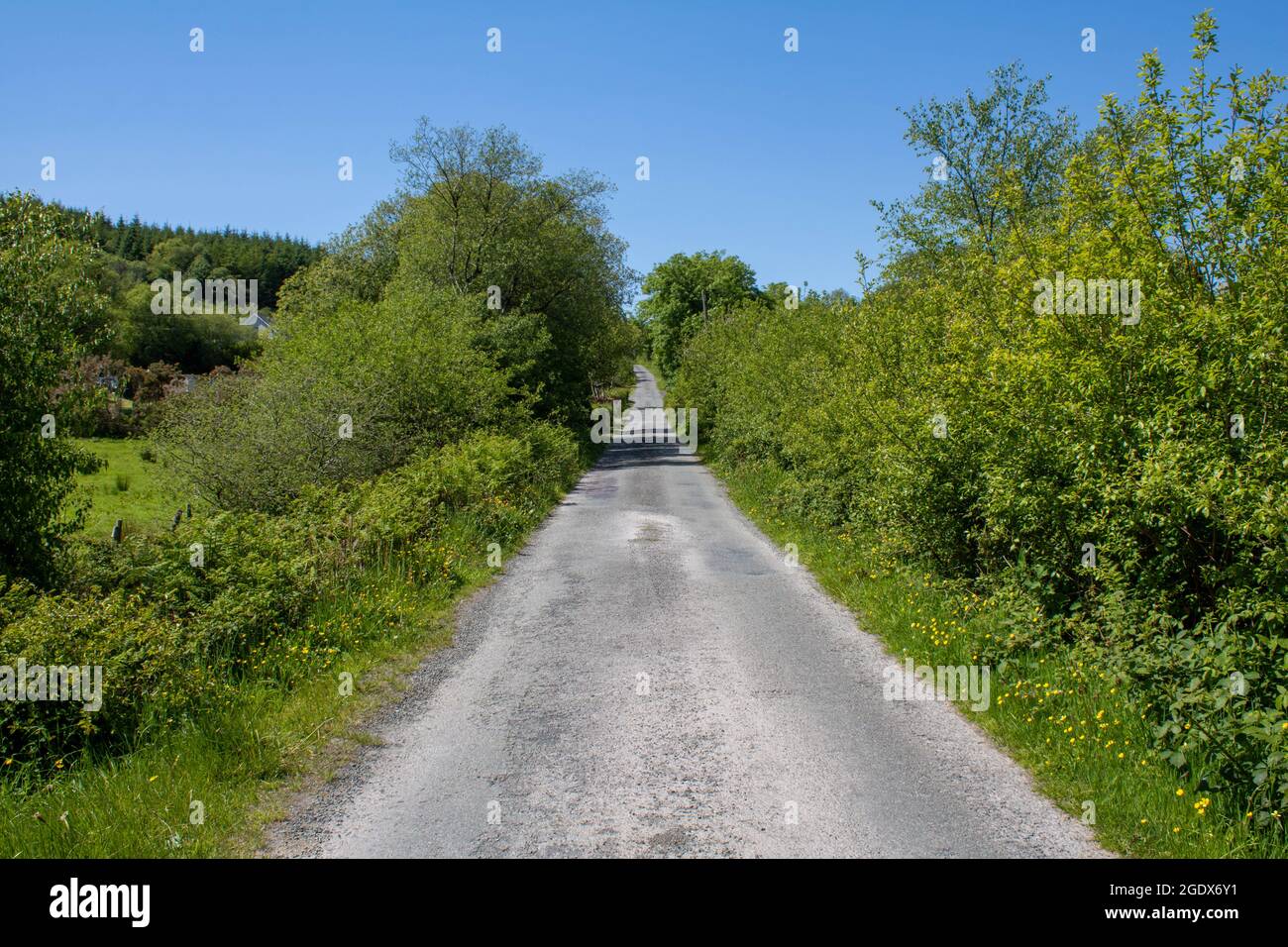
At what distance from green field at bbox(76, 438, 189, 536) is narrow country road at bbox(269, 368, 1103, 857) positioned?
19.8 ft

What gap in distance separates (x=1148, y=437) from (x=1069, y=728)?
2.29 meters

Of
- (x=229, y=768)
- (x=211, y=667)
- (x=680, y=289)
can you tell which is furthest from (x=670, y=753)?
(x=680, y=289)

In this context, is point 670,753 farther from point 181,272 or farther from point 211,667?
point 181,272

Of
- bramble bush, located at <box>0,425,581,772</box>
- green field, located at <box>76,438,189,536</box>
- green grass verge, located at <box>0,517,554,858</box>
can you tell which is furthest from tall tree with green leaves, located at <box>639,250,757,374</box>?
green grass verge, located at <box>0,517,554,858</box>

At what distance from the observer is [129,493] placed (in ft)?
104

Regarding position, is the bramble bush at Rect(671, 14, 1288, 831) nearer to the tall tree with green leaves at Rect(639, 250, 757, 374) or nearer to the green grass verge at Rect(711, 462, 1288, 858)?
the green grass verge at Rect(711, 462, 1288, 858)

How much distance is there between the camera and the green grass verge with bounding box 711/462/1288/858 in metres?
4.75

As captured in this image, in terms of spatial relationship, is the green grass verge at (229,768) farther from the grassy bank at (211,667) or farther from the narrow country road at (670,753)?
the narrow country road at (670,753)

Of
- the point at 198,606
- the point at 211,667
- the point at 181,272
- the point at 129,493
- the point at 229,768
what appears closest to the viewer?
the point at 229,768

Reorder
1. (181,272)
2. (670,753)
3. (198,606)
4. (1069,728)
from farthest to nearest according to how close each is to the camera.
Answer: (181,272) → (198,606) → (670,753) → (1069,728)

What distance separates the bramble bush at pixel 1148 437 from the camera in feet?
17.4

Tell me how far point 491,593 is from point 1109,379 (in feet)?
28.0

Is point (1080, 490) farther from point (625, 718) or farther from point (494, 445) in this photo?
point (494, 445)

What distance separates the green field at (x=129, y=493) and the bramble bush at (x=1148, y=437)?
1040 cm
